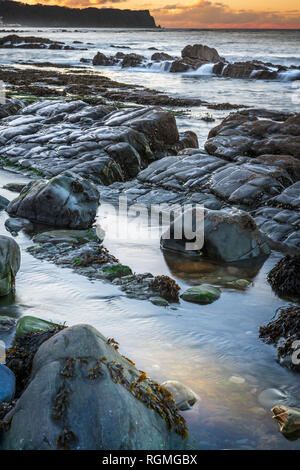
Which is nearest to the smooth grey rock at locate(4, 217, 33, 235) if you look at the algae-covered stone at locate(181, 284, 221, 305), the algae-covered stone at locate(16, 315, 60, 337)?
the algae-covered stone at locate(181, 284, 221, 305)

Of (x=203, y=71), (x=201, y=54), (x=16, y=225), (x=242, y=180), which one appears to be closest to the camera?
(x=16, y=225)

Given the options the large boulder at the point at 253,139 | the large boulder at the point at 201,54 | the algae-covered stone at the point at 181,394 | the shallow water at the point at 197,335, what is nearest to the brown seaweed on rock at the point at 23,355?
the shallow water at the point at 197,335

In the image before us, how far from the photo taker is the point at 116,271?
688 cm

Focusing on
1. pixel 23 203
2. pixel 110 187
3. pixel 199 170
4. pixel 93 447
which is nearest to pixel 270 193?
pixel 199 170

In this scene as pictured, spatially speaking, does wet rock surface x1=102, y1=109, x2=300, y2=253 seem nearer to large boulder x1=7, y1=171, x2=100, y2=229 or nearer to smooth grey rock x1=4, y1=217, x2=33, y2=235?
large boulder x1=7, y1=171, x2=100, y2=229

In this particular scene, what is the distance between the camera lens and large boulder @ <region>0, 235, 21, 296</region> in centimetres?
607

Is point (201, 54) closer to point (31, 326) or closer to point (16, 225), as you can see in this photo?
point (16, 225)

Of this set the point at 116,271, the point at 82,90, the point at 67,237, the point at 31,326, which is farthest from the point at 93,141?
the point at 82,90

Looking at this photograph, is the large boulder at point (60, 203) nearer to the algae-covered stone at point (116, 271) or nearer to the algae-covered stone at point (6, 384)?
the algae-covered stone at point (116, 271)

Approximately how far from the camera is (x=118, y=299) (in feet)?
20.0

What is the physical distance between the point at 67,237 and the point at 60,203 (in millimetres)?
1125

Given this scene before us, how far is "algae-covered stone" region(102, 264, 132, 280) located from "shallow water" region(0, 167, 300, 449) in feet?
0.95

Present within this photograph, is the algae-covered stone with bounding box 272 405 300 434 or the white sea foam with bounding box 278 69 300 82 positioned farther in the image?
the white sea foam with bounding box 278 69 300 82

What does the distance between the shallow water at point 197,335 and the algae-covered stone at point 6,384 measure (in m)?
1.10
